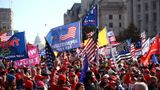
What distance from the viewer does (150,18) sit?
97.4m

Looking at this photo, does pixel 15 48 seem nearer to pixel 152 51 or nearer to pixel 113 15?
pixel 152 51

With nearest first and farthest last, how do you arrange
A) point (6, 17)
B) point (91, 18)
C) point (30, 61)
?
point (91, 18) → point (30, 61) → point (6, 17)

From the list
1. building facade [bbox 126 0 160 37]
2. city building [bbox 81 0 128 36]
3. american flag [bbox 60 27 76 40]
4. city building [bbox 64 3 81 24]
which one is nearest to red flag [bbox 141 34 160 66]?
american flag [bbox 60 27 76 40]

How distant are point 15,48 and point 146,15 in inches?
3322

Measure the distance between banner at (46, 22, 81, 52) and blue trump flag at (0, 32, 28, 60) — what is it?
1.19 metres

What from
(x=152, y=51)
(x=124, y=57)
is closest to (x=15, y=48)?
(x=152, y=51)

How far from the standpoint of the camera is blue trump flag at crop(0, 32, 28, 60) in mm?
16609

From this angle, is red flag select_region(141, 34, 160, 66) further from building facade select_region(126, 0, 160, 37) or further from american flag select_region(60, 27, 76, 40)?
building facade select_region(126, 0, 160, 37)

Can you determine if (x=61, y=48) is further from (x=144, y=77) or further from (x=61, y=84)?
(x=61, y=84)

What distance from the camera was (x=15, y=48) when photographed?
55.7 feet

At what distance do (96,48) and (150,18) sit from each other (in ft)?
277

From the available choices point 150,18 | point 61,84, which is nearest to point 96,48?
point 61,84

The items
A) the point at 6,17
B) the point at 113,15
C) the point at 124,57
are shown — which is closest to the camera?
the point at 124,57

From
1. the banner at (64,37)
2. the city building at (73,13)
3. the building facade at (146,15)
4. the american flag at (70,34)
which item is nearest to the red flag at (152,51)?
the banner at (64,37)
